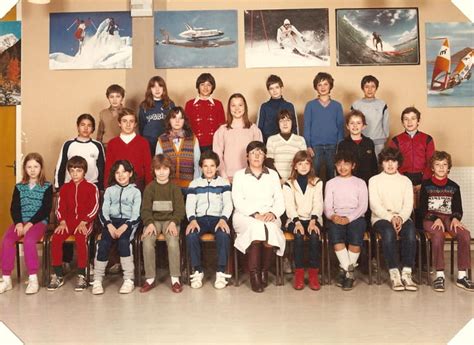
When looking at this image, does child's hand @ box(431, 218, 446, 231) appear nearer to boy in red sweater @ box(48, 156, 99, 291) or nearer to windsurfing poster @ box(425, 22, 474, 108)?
windsurfing poster @ box(425, 22, 474, 108)

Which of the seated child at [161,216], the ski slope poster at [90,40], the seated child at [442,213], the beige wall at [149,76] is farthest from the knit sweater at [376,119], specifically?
the ski slope poster at [90,40]

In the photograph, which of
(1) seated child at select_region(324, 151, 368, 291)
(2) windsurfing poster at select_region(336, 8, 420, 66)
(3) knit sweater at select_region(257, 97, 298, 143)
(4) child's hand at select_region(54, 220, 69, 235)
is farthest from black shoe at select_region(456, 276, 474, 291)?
(4) child's hand at select_region(54, 220, 69, 235)

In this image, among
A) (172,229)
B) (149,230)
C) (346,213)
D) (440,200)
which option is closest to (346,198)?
(346,213)

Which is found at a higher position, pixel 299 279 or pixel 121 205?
pixel 121 205

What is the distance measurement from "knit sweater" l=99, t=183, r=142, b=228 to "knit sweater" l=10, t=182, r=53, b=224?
18.7 inches

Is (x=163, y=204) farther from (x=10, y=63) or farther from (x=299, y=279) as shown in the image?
(x=10, y=63)

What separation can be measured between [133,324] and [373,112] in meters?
2.71

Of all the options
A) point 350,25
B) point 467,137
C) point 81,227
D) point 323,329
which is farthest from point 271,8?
point 323,329

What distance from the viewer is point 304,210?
13.1ft

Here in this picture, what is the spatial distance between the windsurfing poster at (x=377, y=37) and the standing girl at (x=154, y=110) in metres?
1.63

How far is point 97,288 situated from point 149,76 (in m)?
2.06

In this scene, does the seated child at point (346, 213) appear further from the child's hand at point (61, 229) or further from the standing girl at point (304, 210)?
the child's hand at point (61, 229)

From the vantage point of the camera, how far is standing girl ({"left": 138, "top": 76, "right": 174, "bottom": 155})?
14.8ft

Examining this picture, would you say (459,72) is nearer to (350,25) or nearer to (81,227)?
(350,25)
